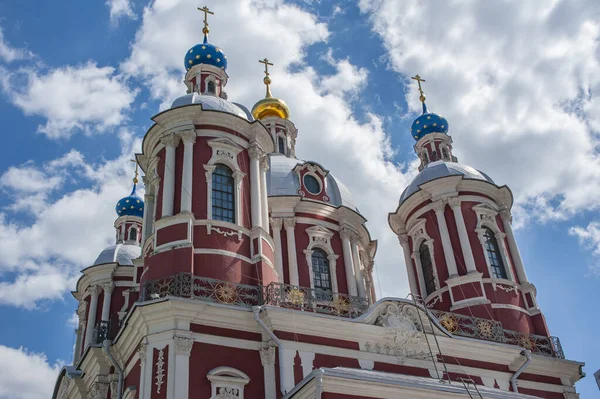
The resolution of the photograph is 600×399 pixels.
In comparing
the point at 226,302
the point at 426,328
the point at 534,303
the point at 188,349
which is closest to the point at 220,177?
the point at 226,302

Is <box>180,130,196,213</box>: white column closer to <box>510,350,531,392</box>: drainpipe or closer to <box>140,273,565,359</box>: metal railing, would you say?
<box>140,273,565,359</box>: metal railing

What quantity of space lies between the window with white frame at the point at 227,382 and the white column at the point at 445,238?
9129 millimetres

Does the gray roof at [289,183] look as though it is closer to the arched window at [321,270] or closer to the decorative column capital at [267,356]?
the arched window at [321,270]

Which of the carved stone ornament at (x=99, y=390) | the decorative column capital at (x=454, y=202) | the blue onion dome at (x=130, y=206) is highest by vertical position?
the blue onion dome at (x=130, y=206)

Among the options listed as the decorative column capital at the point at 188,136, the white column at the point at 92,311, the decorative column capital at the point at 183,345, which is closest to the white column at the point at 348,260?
the decorative column capital at the point at 188,136

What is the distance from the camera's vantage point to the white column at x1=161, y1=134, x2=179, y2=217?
675 inches

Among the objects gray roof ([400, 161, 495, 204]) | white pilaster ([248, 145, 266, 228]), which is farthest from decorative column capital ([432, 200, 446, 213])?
white pilaster ([248, 145, 266, 228])

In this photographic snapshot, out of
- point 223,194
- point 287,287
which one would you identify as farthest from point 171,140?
point 287,287

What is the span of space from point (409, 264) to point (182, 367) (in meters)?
11.8

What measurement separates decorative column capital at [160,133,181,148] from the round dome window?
272 inches

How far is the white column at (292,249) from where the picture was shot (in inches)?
838

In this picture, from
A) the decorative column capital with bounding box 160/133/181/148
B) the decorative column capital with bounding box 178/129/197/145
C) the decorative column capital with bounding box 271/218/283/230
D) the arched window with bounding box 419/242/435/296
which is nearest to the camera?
the decorative column capital with bounding box 178/129/197/145

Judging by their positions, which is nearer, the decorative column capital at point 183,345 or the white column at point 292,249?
the decorative column capital at point 183,345

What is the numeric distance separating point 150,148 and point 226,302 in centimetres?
611
